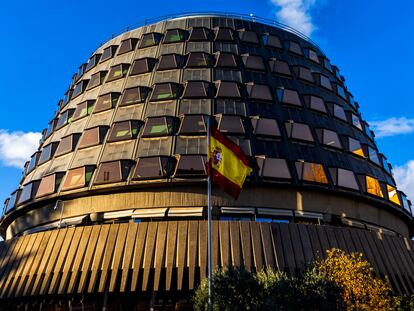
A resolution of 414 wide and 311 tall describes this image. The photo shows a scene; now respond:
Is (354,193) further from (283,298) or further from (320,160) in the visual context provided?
(283,298)

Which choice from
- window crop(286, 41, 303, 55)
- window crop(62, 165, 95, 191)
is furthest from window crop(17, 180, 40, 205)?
window crop(286, 41, 303, 55)

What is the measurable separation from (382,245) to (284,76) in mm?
20134

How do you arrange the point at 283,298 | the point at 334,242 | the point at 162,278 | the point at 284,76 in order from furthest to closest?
the point at 284,76 → the point at 334,242 → the point at 162,278 → the point at 283,298

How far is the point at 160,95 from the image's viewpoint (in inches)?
1597

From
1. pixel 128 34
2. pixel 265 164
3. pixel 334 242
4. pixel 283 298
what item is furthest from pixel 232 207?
pixel 128 34

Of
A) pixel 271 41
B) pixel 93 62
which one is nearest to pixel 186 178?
pixel 271 41

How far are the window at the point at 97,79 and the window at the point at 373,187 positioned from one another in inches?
1109

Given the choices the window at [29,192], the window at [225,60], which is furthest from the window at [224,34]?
the window at [29,192]

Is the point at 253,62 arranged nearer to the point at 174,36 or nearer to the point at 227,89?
the point at 227,89

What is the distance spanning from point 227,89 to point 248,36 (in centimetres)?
1015

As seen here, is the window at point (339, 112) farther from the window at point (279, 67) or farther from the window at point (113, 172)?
the window at point (113, 172)

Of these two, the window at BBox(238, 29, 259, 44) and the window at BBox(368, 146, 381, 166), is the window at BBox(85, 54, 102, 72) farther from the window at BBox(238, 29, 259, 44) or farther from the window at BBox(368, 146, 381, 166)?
the window at BBox(368, 146, 381, 166)

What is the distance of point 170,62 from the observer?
4369 cm

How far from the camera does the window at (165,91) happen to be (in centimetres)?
4031
